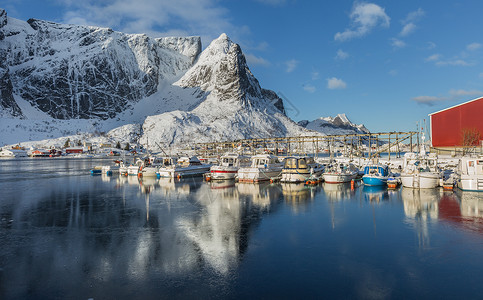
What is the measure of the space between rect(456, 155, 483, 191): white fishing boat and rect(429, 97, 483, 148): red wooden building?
3371cm

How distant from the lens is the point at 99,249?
51.5ft

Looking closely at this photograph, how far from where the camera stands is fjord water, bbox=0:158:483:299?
11.2 metres

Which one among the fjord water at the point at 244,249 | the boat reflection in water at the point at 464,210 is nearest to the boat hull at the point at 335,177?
the boat reflection in water at the point at 464,210

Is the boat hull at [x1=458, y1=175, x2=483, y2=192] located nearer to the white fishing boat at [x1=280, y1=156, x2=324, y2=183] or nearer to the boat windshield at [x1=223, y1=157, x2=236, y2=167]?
the white fishing boat at [x1=280, y1=156, x2=324, y2=183]

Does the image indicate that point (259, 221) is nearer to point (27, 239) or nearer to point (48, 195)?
point (27, 239)

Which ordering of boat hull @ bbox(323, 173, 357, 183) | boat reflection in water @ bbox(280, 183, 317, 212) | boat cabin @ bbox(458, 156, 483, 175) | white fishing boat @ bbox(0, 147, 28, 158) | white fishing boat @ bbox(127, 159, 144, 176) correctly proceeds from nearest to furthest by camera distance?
boat reflection in water @ bbox(280, 183, 317, 212)
boat cabin @ bbox(458, 156, 483, 175)
boat hull @ bbox(323, 173, 357, 183)
white fishing boat @ bbox(127, 159, 144, 176)
white fishing boat @ bbox(0, 147, 28, 158)

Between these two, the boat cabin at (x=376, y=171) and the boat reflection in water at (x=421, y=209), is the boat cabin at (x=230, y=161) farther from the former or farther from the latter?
the boat reflection in water at (x=421, y=209)

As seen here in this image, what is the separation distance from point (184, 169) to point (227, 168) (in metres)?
9.77

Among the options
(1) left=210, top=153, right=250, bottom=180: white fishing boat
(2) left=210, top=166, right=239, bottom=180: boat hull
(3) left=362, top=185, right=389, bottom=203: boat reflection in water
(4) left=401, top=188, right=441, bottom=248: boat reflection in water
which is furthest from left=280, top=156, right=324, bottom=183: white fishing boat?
(4) left=401, top=188, right=441, bottom=248: boat reflection in water

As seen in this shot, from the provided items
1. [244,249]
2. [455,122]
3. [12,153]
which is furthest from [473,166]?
[12,153]

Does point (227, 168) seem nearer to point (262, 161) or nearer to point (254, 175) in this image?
point (262, 161)

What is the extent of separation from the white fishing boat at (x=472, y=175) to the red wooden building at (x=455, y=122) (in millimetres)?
33711

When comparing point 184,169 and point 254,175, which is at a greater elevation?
point 184,169

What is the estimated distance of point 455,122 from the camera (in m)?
69.6
